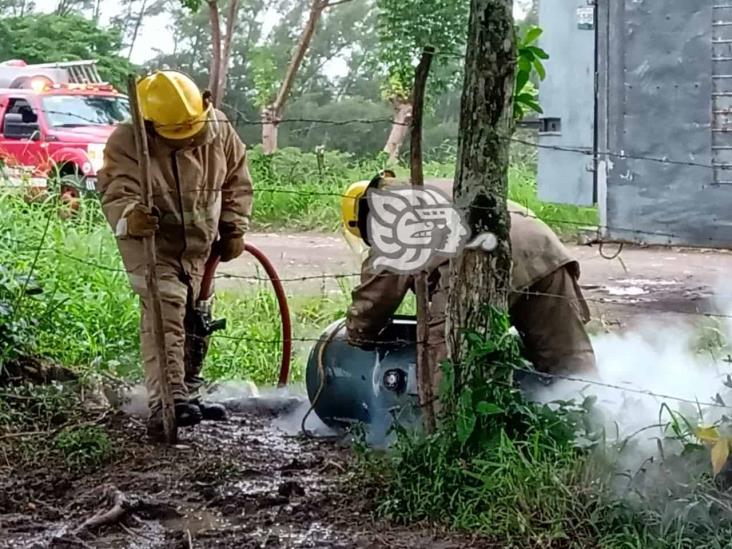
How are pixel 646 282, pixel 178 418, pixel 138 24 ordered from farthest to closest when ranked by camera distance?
pixel 138 24 → pixel 646 282 → pixel 178 418

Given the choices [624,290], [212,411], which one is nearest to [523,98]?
[212,411]

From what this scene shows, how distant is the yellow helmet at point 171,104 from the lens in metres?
4.29

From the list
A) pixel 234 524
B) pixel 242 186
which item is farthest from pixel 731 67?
pixel 234 524

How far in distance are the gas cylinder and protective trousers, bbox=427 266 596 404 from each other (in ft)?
0.97

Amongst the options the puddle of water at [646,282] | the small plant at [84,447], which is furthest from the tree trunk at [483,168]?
the puddle of water at [646,282]

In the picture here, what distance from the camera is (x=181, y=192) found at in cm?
454

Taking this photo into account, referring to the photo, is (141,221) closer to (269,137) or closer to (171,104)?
(171,104)

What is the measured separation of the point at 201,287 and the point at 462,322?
1.78 meters

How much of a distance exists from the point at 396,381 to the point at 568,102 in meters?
2.29

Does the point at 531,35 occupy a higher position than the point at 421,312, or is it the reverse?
the point at 531,35

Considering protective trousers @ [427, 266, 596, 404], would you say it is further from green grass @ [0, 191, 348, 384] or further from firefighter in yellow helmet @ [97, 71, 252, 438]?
green grass @ [0, 191, 348, 384]

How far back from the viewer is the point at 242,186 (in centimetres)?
491

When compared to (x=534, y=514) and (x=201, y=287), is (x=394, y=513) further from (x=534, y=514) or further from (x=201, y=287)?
(x=201, y=287)

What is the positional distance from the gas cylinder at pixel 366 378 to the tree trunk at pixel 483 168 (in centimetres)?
52
